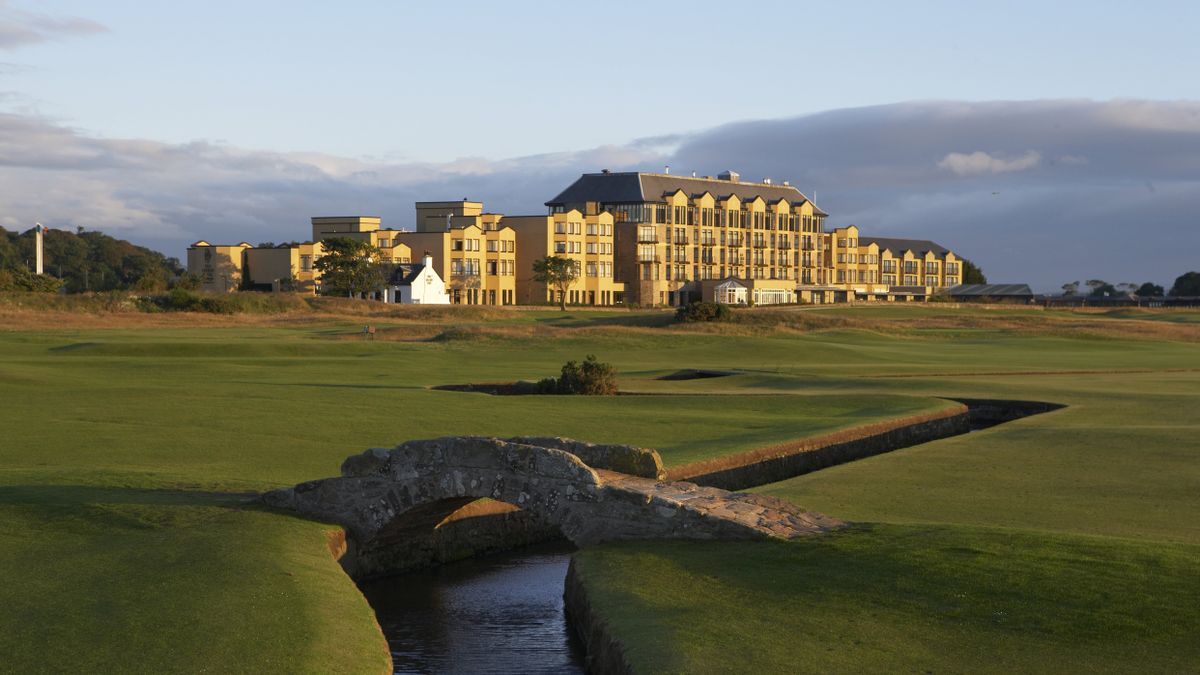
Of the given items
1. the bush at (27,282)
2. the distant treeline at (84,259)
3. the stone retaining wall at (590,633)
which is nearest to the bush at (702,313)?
the bush at (27,282)

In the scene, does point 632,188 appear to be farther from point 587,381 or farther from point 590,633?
point 590,633

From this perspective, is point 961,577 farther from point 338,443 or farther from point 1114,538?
point 338,443

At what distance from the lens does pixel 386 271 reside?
144125mm

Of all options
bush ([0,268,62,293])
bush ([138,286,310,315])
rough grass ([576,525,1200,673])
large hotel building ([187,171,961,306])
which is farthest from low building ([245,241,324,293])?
rough grass ([576,525,1200,673])

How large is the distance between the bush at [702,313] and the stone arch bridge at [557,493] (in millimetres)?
65029

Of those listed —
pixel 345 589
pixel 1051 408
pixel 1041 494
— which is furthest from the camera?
pixel 1051 408

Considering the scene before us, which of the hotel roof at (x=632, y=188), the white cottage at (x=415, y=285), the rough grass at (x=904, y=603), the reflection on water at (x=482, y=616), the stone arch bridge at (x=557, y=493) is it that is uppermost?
the hotel roof at (x=632, y=188)

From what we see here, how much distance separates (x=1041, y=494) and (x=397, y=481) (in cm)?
1136

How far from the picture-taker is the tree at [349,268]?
136 meters

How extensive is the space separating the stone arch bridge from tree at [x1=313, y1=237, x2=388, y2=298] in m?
119

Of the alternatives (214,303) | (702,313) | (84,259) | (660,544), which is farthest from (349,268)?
(660,544)

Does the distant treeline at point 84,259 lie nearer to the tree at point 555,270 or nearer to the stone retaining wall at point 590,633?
the tree at point 555,270

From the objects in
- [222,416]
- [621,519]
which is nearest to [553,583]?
[621,519]

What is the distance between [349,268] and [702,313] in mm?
62152
